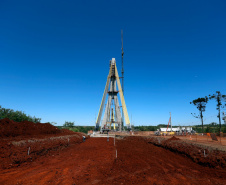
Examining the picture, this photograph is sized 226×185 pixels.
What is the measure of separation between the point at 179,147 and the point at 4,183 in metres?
14.9

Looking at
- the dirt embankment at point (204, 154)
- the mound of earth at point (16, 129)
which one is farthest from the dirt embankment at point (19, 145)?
the dirt embankment at point (204, 154)

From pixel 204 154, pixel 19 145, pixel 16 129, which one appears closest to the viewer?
pixel 204 154

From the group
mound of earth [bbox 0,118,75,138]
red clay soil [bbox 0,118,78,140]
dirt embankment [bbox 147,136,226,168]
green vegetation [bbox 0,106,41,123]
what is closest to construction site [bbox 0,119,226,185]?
dirt embankment [bbox 147,136,226,168]

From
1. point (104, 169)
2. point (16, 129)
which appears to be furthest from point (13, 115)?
point (104, 169)

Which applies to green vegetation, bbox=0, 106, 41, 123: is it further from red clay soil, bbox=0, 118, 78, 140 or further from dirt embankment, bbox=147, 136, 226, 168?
dirt embankment, bbox=147, 136, 226, 168

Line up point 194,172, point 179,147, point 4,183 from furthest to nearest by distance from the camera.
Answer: point 179,147
point 194,172
point 4,183

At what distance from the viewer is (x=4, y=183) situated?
6.81 metres

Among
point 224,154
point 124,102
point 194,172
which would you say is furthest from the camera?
point 124,102

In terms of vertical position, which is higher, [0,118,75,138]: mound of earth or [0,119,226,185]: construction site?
[0,118,75,138]: mound of earth

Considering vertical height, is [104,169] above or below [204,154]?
below

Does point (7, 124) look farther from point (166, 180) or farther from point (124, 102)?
point (124, 102)

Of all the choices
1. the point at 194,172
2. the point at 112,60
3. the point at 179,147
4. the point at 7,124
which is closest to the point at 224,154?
the point at 194,172

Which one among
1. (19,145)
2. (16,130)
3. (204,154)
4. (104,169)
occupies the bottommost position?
(104,169)

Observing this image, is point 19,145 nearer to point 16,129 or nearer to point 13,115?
point 16,129
